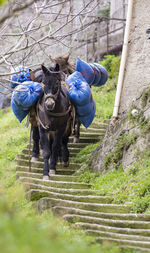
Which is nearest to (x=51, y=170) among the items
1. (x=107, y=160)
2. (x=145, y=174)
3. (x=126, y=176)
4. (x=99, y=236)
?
(x=107, y=160)

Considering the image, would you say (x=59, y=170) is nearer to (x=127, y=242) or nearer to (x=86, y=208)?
(x=86, y=208)

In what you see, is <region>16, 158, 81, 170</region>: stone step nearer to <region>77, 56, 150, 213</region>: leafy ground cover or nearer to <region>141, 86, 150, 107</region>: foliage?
<region>77, 56, 150, 213</region>: leafy ground cover

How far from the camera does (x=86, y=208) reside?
9.16m

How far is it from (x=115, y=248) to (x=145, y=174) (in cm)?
376

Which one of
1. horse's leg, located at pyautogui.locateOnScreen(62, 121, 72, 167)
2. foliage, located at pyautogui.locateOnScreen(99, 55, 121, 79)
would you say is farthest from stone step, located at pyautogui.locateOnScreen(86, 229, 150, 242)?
foliage, located at pyautogui.locateOnScreen(99, 55, 121, 79)

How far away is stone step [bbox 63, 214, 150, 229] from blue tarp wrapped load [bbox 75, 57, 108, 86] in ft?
21.0

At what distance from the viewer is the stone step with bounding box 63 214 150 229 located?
781 centimetres

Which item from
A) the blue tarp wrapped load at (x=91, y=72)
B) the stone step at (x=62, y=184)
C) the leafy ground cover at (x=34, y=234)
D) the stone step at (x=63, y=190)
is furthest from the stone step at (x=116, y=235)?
the blue tarp wrapped load at (x=91, y=72)

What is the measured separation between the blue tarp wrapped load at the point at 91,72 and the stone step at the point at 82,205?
5.60m

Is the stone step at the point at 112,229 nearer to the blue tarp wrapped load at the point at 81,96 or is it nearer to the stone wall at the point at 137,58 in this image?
the blue tarp wrapped load at the point at 81,96

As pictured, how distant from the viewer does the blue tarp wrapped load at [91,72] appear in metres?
14.0

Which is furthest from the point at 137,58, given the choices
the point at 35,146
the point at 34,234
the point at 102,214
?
the point at 34,234

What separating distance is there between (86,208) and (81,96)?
13.5ft

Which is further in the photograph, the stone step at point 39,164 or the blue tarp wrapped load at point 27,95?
the stone step at point 39,164
